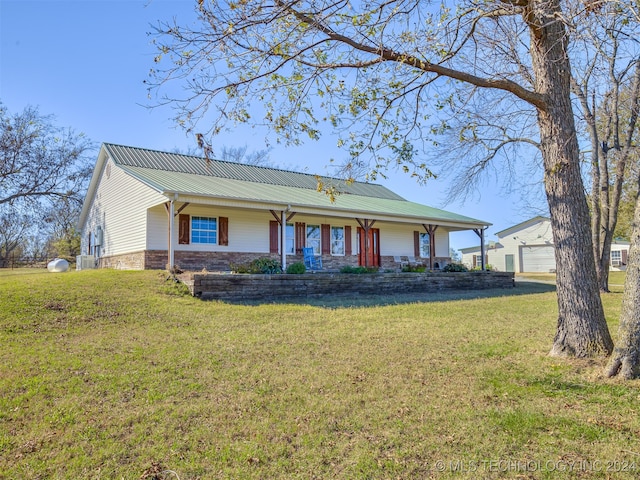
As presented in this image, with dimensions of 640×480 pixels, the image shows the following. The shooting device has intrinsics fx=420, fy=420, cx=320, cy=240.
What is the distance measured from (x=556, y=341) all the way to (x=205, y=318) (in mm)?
5965

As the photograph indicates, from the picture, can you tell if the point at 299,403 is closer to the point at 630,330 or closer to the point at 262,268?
the point at 630,330

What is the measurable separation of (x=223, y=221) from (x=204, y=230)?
0.75m

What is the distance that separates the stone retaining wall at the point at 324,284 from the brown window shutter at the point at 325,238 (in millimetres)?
4120

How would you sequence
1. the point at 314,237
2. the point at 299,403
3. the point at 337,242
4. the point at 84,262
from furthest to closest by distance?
the point at 84,262, the point at 337,242, the point at 314,237, the point at 299,403

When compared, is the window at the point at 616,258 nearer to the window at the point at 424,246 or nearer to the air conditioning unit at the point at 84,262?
the window at the point at 424,246

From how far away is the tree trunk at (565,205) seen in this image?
17.8ft

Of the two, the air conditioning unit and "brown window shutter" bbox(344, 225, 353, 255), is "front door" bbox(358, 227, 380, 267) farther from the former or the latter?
the air conditioning unit

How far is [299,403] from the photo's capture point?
4082mm

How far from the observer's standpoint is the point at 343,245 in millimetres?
17969

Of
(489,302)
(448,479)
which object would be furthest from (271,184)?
(448,479)

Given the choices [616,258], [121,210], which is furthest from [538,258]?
[121,210]

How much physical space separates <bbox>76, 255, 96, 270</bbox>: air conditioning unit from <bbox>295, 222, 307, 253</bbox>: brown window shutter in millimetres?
9377

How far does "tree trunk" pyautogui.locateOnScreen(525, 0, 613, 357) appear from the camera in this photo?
5.42 m

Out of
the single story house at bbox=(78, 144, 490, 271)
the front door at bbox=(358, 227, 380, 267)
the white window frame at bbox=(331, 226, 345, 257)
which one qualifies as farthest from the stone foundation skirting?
the front door at bbox=(358, 227, 380, 267)
